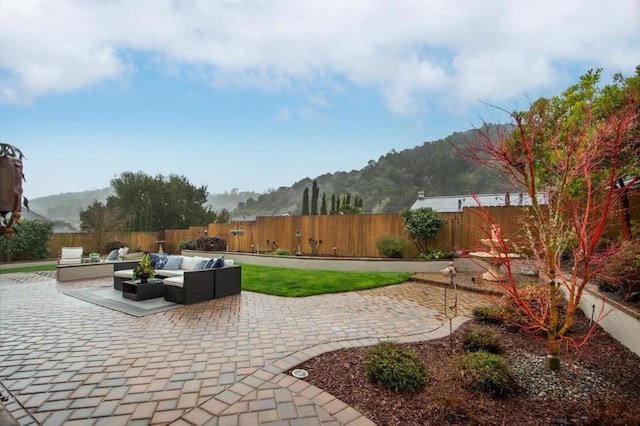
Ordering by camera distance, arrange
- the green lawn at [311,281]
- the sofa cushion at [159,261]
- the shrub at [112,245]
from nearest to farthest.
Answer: the green lawn at [311,281] < the sofa cushion at [159,261] < the shrub at [112,245]

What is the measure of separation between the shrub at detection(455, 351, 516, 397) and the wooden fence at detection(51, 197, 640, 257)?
4952 mm

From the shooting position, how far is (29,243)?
41.6 ft

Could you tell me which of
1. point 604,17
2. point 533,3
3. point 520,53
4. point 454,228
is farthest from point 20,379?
point 454,228

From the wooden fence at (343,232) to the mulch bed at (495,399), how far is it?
4274mm

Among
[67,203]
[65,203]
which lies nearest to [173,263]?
[67,203]

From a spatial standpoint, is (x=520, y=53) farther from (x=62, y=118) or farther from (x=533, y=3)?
(x=62, y=118)

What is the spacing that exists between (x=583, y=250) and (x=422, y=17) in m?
5.24

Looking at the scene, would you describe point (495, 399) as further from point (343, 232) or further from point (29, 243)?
point (29, 243)

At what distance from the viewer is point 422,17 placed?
5.77 metres

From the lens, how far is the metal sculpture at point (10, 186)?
1.09m

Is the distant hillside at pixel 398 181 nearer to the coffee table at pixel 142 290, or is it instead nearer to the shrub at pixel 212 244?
the shrub at pixel 212 244

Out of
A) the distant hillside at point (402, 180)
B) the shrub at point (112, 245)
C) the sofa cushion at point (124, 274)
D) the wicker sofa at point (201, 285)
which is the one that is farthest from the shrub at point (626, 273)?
the distant hillside at point (402, 180)

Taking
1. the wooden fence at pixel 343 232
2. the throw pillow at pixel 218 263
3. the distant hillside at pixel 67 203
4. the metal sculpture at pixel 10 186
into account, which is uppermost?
the distant hillside at pixel 67 203

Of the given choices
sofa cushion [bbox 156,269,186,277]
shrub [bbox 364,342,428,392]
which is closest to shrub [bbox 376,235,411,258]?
sofa cushion [bbox 156,269,186,277]
